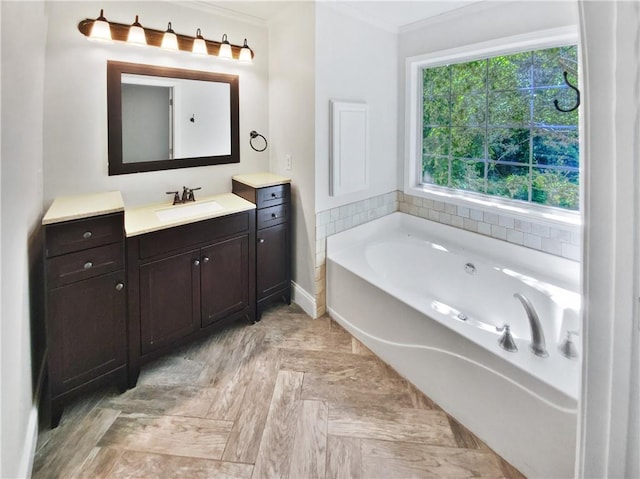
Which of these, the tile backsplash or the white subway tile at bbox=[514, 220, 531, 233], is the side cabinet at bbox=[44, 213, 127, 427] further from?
the white subway tile at bbox=[514, 220, 531, 233]

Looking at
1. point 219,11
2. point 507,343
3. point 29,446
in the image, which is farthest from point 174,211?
point 507,343

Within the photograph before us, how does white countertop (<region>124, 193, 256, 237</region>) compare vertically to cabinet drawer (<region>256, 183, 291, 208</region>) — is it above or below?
below

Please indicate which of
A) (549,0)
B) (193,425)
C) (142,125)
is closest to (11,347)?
(193,425)

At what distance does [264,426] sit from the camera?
188 cm

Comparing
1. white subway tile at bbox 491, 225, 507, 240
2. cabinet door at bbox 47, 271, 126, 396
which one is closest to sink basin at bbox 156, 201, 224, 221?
cabinet door at bbox 47, 271, 126, 396

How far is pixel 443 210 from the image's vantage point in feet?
10.4

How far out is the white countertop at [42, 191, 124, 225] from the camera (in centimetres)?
177

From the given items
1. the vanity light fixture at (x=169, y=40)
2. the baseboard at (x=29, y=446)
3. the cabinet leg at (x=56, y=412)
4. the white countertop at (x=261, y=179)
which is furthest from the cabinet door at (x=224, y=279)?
the vanity light fixture at (x=169, y=40)

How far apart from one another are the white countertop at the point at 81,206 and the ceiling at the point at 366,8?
5.08 feet

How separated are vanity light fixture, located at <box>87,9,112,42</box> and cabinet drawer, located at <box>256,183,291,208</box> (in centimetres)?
131

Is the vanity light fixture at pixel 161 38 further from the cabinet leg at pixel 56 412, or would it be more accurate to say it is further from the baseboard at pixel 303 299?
the cabinet leg at pixel 56 412

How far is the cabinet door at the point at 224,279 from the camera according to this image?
246 centimetres

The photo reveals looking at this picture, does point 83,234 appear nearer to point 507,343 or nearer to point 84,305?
point 84,305

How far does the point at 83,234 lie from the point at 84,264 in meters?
0.15
